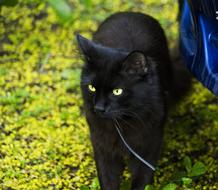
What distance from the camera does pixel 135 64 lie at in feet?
8.59

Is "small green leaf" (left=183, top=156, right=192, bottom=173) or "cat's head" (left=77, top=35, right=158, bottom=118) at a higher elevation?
"cat's head" (left=77, top=35, right=158, bottom=118)

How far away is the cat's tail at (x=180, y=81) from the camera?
3819 mm

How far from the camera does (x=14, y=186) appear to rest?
3.19m

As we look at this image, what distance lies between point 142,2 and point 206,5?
284cm

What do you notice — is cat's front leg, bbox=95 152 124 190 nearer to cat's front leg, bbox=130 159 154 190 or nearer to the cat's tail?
cat's front leg, bbox=130 159 154 190

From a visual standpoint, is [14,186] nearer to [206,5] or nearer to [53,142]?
[53,142]

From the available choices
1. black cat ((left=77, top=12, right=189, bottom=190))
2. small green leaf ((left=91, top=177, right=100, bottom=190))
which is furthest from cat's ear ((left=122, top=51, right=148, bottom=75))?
small green leaf ((left=91, top=177, right=100, bottom=190))

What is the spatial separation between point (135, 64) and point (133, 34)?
2.31ft

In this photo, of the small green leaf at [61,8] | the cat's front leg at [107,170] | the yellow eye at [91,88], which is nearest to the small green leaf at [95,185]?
the cat's front leg at [107,170]

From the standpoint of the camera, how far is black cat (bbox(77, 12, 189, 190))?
104 inches

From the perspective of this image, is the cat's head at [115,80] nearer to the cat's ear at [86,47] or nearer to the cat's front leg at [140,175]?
the cat's ear at [86,47]

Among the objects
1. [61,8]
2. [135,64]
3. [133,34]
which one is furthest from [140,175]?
[61,8]

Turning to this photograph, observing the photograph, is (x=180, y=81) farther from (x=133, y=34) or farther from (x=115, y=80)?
(x=115, y=80)

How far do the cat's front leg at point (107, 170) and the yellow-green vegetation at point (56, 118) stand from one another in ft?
0.35
